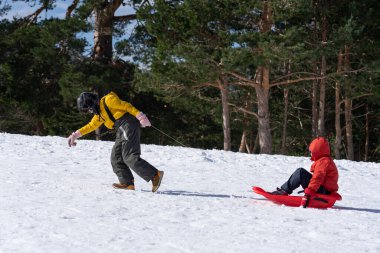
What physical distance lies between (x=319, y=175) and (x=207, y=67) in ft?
41.3

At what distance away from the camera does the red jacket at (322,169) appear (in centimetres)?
568

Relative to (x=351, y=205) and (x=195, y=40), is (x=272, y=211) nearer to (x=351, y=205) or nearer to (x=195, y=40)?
(x=351, y=205)

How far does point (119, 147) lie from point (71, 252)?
9.87 feet

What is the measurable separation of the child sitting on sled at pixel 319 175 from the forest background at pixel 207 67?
32.9 ft

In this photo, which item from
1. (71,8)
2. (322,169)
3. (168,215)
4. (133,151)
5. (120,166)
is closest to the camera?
(168,215)

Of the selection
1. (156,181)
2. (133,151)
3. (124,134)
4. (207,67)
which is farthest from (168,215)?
(207,67)

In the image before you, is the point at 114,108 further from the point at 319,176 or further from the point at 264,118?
the point at 264,118

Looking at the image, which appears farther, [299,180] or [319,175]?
[299,180]

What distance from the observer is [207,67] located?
1802cm

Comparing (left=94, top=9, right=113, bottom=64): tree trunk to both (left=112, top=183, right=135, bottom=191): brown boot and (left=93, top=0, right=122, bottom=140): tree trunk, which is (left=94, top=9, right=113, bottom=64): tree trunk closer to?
(left=93, top=0, right=122, bottom=140): tree trunk

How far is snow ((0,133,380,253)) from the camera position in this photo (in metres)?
3.85

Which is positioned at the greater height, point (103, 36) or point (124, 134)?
point (103, 36)

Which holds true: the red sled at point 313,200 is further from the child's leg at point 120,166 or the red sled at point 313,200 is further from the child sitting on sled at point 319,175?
the child's leg at point 120,166

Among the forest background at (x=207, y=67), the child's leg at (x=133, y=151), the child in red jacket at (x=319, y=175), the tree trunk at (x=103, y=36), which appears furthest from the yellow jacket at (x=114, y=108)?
the tree trunk at (x=103, y=36)
